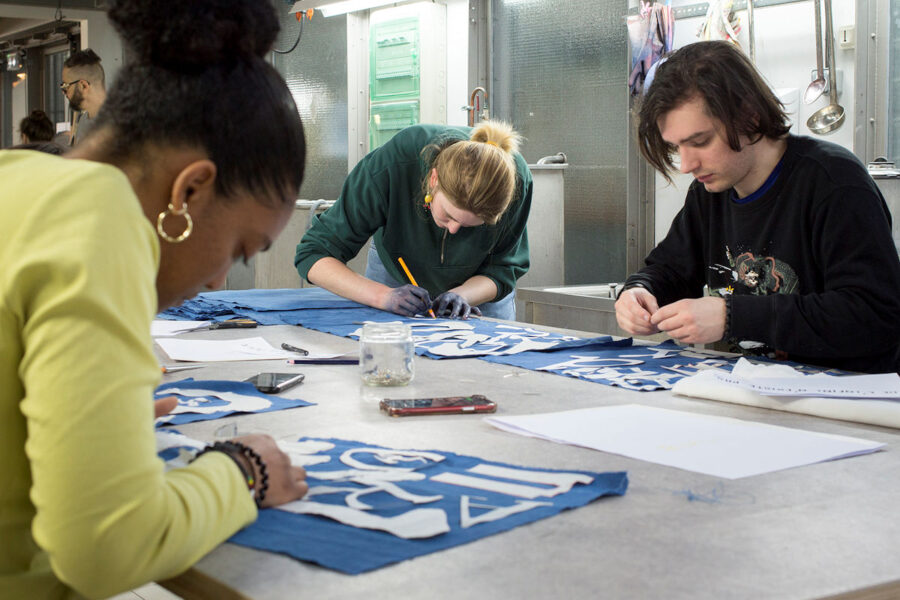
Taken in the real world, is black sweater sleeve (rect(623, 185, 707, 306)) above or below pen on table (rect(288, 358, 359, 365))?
above

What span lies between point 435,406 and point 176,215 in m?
0.63

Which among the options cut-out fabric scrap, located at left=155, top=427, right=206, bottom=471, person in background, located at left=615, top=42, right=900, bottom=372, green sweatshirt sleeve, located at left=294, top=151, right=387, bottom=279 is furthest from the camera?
green sweatshirt sleeve, located at left=294, top=151, right=387, bottom=279

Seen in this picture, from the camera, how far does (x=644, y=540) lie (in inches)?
34.5

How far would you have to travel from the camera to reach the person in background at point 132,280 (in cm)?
70

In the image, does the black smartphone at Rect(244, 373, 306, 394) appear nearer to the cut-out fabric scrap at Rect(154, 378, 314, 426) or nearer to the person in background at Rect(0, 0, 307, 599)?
the cut-out fabric scrap at Rect(154, 378, 314, 426)

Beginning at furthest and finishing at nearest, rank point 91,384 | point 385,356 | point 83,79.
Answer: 1. point 83,79
2. point 385,356
3. point 91,384

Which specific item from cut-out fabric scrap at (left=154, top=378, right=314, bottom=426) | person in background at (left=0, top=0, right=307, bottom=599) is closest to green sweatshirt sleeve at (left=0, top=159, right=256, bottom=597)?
person in background at (left=0, top=0, right=307, bottom=599)

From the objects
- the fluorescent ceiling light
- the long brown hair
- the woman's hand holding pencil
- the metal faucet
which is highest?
the fluorescent ceiling light

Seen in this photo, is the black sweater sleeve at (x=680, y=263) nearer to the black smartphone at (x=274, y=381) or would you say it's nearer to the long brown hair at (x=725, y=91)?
the long brown hair at (x=725, y=91)

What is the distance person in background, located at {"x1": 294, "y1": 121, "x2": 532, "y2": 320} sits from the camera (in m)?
2.65

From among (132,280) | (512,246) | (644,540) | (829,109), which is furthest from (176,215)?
(829,109)

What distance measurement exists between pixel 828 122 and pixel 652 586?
2.88 m

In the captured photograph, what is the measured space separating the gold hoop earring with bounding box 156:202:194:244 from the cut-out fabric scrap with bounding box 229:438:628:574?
280 millimetres

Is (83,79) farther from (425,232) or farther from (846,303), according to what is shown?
(846,303)
